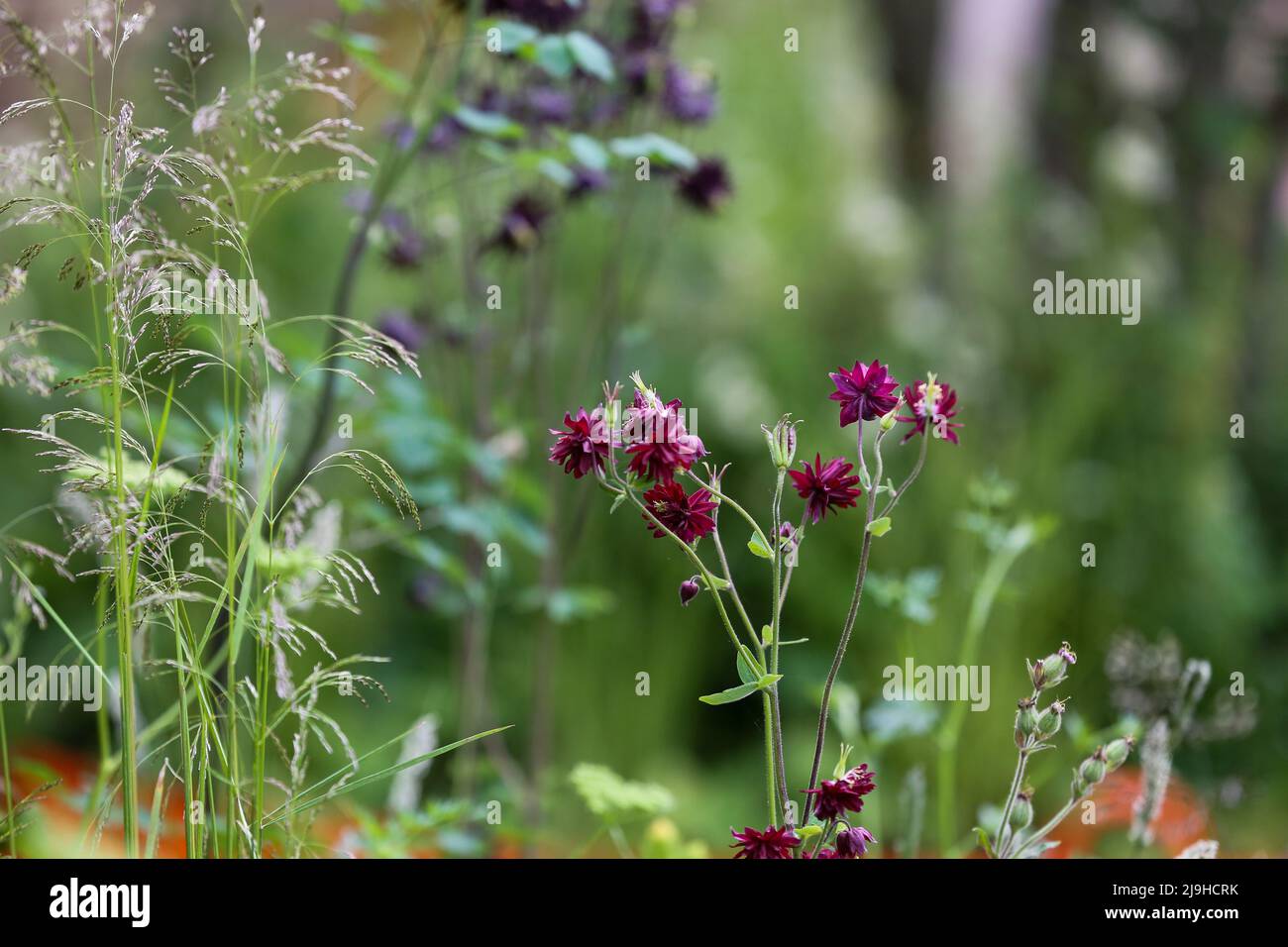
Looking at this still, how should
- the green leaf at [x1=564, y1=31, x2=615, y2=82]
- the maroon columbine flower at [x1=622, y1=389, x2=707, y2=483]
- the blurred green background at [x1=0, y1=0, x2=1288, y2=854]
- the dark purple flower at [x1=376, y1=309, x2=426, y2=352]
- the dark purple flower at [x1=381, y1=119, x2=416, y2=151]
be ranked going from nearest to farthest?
the maroon columbine flower at [x1=622, y1=389, x2=707, y2=483] → the green leaf at [x1=564, y1=31, x2=615, y2=82] → the dark purple flower at [x1=381, y1=119, x2=416, y2=151] → the dark purple flower at [x1=376, y1=309, x2=426, y2=352] → the blurred green background at [x1=0, y1=0, x2=1288, y2=854]

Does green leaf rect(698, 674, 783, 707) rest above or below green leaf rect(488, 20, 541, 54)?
below

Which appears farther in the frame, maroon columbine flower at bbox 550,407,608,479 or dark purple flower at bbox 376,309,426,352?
dark purple flower at bbox 376,309,426,352

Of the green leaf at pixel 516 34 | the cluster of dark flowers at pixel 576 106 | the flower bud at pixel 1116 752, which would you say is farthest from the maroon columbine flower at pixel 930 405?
the cluster of dark flowers at pixel 576 106

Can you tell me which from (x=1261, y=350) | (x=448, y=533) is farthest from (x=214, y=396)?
(x=1261, y=350)

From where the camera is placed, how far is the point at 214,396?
6.97 ft

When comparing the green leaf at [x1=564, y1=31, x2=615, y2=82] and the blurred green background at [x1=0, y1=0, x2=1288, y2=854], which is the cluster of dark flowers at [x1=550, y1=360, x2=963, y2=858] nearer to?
the green leaf at [x1=564, y1=31, x2=615, y2=82]

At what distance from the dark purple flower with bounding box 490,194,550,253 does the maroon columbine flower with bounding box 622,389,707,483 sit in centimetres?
70

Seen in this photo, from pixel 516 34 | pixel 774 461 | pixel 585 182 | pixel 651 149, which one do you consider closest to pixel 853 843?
pixel 774 461

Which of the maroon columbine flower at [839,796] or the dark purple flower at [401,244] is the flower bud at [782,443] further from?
the dark purple flower at [401,244]

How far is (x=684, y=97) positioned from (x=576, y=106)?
150mm

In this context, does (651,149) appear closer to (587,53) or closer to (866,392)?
(587,53)

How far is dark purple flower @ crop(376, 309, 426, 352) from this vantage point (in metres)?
1.39

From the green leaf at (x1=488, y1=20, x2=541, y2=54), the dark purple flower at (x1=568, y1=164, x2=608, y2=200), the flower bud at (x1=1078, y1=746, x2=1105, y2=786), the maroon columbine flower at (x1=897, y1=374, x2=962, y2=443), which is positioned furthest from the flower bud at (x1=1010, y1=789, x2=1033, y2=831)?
the dark purple flower at (x1=568, y1=164, x2=608, y2=200)
